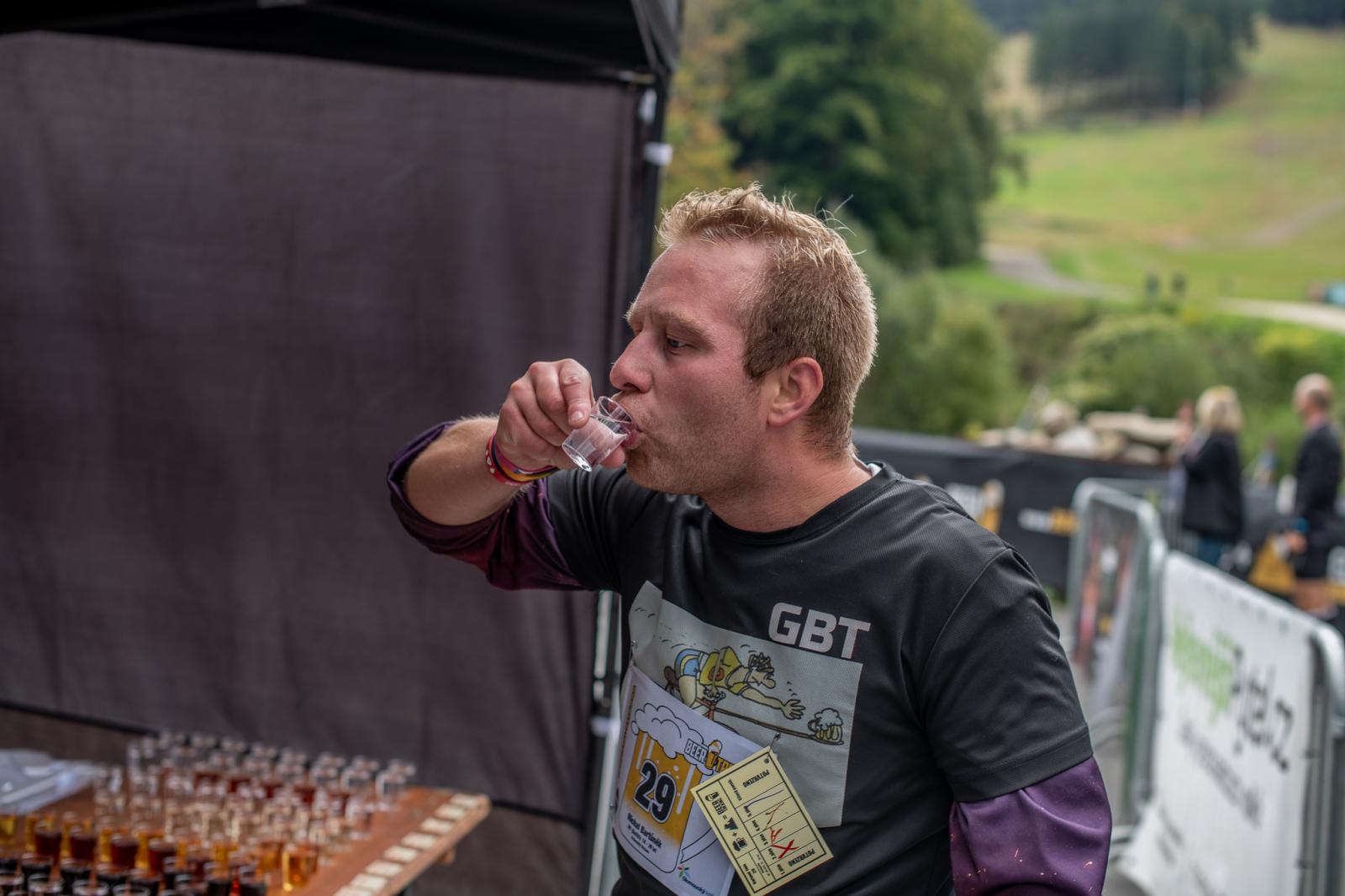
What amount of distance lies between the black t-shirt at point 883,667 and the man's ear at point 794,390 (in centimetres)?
16

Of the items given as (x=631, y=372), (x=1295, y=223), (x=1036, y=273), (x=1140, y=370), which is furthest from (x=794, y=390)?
(x=1036, y=273)

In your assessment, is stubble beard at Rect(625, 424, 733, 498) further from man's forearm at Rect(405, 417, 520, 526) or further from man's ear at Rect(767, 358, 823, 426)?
man's forearm at Rect(405, 417, 520, 526)

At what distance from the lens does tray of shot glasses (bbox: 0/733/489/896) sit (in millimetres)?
2652

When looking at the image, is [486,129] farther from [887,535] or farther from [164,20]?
[887,535]

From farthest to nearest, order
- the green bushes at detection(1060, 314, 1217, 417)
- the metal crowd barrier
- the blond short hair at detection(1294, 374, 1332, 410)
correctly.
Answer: the green bushes at detection(1060, 314, 1217, 417) → the blond short hair at detection(1294, 374, 1332, 410) → the metal crowd barrier

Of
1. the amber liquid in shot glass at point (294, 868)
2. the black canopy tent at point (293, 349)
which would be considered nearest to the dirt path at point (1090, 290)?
the black canopy tent at point (293, 349)

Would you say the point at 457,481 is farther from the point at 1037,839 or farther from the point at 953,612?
the point at 1037,839

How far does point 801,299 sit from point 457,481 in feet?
2.21

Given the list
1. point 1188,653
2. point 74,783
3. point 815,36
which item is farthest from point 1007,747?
point 815,36

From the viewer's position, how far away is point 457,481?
2.16 m

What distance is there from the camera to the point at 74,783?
10.7ft

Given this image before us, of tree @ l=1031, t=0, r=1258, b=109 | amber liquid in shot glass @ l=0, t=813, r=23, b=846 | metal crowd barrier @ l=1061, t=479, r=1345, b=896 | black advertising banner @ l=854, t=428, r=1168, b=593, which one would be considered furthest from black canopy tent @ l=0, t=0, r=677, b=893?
tree @ l=1031, t=0, r=1258, b=109

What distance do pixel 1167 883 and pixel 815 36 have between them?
Result: 40363 mm

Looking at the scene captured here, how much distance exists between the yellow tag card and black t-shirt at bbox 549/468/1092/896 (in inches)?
0.8
